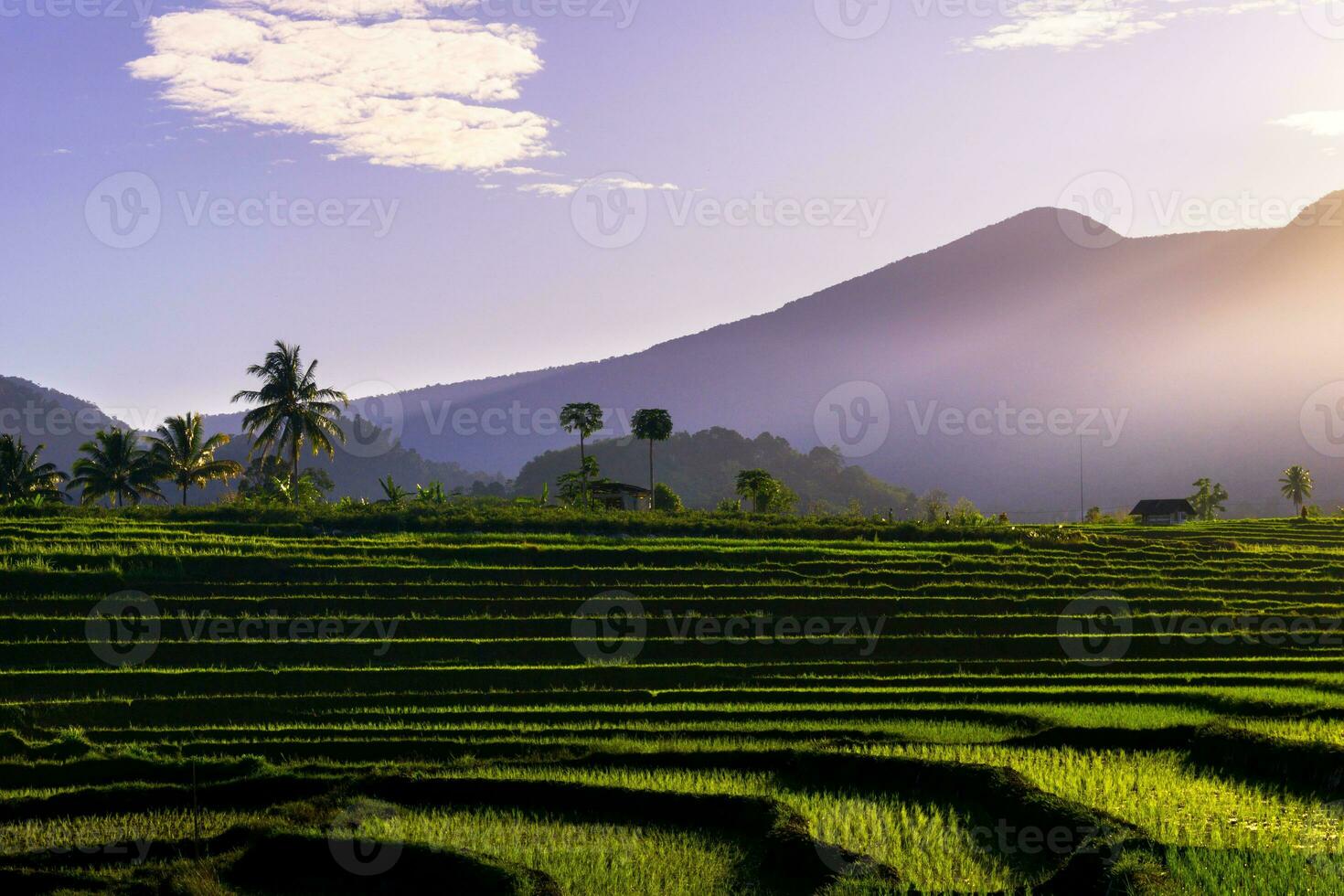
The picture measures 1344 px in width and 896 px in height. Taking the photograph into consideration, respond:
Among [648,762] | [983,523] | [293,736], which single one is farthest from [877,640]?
[983,523]

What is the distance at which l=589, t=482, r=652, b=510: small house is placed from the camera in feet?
219

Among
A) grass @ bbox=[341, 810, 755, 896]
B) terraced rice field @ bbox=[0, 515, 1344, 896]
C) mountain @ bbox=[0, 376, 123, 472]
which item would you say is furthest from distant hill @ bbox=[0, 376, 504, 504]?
grass @ bbox=[341, 810, 755, 896]

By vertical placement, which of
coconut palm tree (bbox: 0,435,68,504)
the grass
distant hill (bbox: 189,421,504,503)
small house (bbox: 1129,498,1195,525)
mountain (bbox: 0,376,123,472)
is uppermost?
mountain (bbox: 0,376,123,472)

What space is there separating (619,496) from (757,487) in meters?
9.64

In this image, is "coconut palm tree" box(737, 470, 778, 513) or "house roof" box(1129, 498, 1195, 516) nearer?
"coconut palm tree" box(737, 470, 778, 513)

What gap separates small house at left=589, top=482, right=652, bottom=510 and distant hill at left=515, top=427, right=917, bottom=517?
249 feet

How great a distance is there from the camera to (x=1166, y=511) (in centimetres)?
9212

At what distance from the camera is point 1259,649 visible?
28.4 m

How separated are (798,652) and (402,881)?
54.9 feet

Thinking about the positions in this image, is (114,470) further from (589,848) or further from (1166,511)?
(1166,511)

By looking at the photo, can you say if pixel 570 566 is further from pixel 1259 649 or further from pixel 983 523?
pixel 983 523

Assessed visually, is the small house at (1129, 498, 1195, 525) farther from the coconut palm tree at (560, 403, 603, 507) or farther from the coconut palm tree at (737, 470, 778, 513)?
the coconut palm tree at (560, 403, 603, 507)

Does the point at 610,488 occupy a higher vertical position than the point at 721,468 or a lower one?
lower

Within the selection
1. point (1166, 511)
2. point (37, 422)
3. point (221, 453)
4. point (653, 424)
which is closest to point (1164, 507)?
point (1166, 511)
